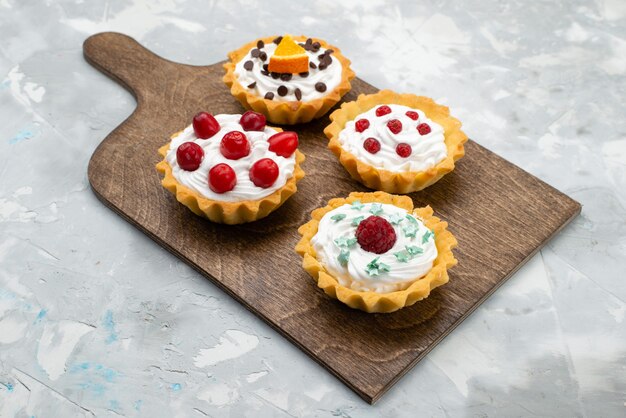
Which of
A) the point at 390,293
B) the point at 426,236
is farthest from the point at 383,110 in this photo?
the point at 390,293

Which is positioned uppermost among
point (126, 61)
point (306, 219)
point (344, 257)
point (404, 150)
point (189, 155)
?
point (404, 150)

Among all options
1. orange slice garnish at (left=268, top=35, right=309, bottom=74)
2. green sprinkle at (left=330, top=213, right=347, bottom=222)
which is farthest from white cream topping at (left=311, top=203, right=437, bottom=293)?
orange slice garnish at (left=268, top=35, right=309, bottom=74)

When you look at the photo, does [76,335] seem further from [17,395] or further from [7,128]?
[7,128]

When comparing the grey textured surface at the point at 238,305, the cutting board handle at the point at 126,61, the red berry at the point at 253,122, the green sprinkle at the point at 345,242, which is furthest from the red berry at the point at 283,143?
the cutting board handle at the point at 126,61

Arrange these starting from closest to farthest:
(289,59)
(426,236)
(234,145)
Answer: (426,236) → (234,145) → (289,59)

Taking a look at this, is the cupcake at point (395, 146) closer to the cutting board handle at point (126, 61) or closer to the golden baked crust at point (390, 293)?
the golden baked crust at point (390, 293)

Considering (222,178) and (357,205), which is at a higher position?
(357,205)

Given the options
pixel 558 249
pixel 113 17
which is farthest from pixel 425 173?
pixel 113 17

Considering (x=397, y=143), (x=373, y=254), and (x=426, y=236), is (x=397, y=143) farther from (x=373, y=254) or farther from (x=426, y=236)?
(x=373, y=254)
